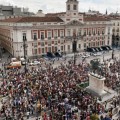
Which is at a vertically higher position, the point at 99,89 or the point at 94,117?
the point at 99,89

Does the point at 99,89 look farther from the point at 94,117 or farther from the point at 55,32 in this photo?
the point at 55,32

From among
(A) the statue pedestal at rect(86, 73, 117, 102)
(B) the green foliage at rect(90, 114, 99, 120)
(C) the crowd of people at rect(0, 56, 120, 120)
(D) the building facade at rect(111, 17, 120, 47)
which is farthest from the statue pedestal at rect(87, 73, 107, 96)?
(D) the building facade at rect(111, 17, 120, 47)

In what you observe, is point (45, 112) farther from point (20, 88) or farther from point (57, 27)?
point (57, 27)

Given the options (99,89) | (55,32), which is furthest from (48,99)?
(55,32)

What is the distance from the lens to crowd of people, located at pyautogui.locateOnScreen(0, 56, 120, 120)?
743 inches

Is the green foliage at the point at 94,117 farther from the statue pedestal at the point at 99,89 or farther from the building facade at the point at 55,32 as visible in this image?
the building facade at the point at 55,32

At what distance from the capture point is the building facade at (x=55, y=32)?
4575 centimetres

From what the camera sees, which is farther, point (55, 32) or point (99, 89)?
point (55, 32)

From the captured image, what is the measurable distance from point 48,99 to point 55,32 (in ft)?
100

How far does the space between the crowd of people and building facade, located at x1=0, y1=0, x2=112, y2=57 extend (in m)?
18.3

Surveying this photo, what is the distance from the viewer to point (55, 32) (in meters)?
49.9

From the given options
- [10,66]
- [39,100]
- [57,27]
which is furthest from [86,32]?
[39,100]

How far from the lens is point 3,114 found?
62.8ft

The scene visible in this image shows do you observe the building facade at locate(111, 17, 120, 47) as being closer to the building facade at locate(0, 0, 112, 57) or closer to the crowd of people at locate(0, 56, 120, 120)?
the building facade at locate(0, 0, 112, 57)
